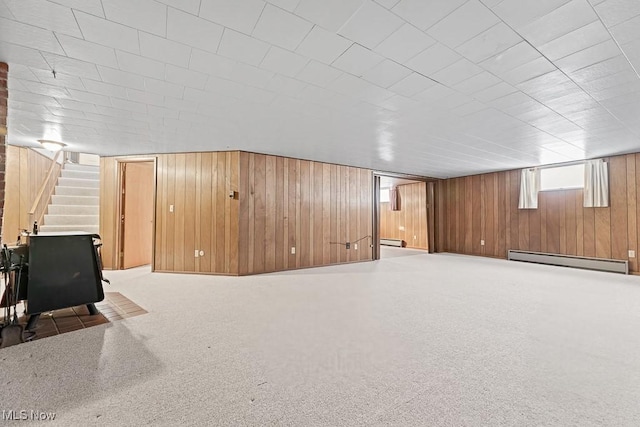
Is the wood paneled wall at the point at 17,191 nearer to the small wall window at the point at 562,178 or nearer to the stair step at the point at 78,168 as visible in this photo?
the stair step at the point at 78,168

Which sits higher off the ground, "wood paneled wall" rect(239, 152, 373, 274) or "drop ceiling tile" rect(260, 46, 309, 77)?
"drop ceiling tile" rect(260, 46, 309, 77)

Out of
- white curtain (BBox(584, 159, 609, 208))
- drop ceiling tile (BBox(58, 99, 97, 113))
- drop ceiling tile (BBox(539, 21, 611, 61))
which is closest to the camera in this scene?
drop ceiling tile (BBox(539, 21, 611, 61))

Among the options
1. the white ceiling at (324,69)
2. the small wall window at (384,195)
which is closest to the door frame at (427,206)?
the small wall window at (384,195)

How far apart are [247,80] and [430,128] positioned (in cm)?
239

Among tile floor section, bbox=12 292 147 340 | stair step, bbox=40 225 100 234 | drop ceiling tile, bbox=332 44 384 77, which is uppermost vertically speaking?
drop ceiling tile, bbox=332 44 384 77

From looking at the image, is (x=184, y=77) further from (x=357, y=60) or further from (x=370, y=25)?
(x=370, y=25)

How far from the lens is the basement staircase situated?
17.7 ft

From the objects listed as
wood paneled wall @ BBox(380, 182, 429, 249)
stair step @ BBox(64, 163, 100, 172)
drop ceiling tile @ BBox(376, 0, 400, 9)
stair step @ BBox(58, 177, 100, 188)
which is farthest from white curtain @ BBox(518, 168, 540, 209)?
stair step @ BBox(64, 163, 100, 172)

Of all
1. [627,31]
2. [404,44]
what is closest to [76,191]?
[404,44]

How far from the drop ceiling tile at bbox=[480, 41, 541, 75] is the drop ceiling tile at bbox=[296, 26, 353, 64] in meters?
1.09

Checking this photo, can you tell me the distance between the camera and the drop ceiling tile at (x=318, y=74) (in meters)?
2.15

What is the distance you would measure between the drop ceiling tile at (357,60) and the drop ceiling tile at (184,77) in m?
1.13

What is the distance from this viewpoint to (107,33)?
1763 millimetres

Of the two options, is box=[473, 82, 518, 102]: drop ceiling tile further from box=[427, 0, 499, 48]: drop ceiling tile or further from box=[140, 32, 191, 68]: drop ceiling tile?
box=[140, 32, 191, 68]: drop ceiling tile
